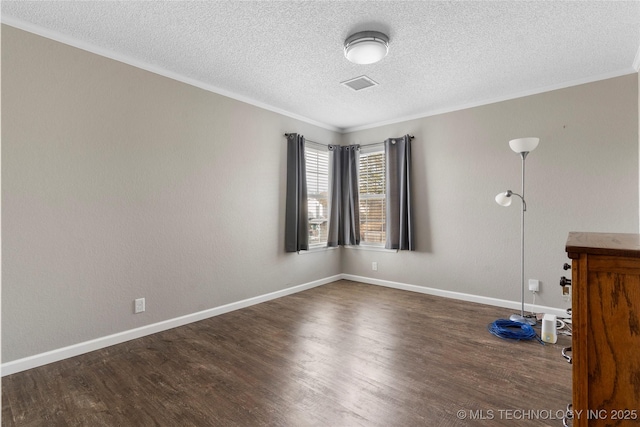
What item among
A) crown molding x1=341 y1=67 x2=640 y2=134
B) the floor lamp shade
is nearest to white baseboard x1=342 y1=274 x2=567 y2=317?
→ the floor lamp shade

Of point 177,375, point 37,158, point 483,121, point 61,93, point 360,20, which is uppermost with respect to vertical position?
point 360,20

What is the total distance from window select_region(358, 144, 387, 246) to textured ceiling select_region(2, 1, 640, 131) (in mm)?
1370

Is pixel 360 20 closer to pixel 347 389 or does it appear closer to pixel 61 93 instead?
pixel 61 93

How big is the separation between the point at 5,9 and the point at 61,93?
1.87 ft

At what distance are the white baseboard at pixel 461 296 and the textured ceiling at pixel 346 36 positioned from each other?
2.47 meters

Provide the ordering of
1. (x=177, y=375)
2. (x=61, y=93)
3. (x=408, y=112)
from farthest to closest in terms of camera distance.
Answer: (x=408, y=112) → (x=61, y=93) → (x=177, y=375)

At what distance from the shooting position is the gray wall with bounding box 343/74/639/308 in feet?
10.3

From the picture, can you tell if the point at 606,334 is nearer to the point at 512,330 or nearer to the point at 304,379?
the point at 304,379

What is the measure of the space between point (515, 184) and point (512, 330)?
1702mm

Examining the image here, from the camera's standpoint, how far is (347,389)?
2035 mm

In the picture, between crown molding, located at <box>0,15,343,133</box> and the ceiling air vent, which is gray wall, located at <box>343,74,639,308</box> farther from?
crown molding, located at <box>0,15,343,133</box>

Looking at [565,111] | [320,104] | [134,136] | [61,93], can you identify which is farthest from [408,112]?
[61,93]

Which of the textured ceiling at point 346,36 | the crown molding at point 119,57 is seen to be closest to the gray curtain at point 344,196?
the crown molding at point 119,57

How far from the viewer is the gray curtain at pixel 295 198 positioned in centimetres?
429
